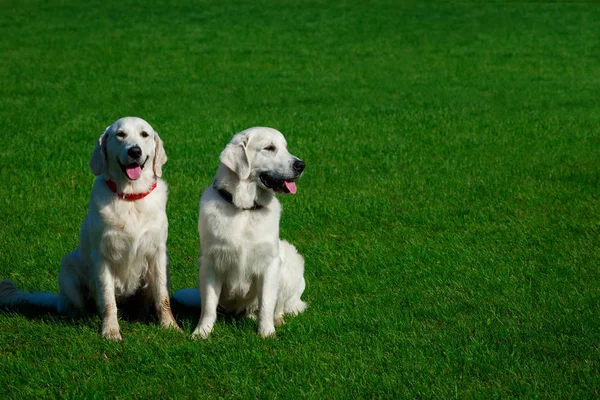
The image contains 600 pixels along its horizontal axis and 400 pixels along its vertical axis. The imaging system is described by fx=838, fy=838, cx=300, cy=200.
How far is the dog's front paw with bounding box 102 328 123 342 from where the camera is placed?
19.3ft

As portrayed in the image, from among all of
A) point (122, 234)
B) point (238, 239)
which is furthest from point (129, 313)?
point (238, 239)

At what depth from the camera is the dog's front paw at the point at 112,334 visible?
5.88m

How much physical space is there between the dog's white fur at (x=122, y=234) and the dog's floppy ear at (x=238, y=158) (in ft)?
1.77

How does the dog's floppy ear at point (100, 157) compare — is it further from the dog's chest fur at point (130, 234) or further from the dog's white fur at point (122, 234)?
the dog's chest fur at point (130, 234)

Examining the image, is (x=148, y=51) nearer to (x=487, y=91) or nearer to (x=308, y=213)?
(x=487, y=91)

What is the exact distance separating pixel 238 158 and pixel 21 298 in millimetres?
2168

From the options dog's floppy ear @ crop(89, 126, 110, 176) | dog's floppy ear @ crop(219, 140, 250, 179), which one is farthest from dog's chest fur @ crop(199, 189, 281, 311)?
dog's floppy ear @ crop(89, 126, 110, 176)

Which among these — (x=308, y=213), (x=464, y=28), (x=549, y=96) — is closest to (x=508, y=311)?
(x=308, y=213)

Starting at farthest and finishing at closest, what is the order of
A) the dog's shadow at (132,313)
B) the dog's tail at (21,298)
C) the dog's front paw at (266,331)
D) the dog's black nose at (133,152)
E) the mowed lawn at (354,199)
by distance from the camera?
the dog's tail at (21,298) → the dog's shadow at (132,313) → the dog's front paw at (266,331) → the dog's black nose at (133,152) → the mowed lawn at (354,199)

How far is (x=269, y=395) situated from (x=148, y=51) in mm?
19149

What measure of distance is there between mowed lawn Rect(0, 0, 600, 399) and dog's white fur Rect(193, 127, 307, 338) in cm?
26

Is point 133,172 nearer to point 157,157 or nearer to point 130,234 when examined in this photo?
point 157,157

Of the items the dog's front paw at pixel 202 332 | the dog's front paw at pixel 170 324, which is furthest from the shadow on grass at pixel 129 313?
the dog's front paw at pixel 202 332

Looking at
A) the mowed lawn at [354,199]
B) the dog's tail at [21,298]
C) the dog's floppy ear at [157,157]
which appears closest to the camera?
the mowed lawn at [354,199]
